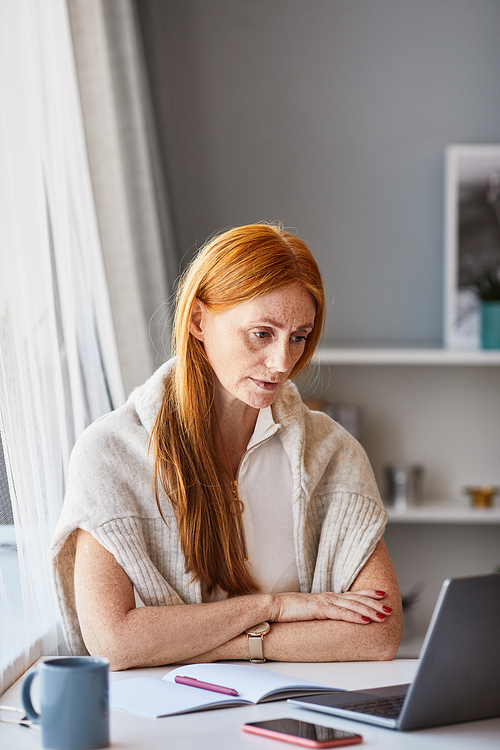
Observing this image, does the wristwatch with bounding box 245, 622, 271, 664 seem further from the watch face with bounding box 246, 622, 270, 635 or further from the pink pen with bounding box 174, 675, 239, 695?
the pink pen with bounding box 174, 675, 239, 695

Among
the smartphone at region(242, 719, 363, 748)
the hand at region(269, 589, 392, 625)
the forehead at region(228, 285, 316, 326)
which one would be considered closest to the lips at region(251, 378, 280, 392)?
the forehead at region(228, 285, 316, 326)

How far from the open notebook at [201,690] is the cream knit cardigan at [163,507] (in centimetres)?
19

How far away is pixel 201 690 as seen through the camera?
1.06 m

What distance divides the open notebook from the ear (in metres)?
0.57

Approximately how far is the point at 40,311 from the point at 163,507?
47 cm

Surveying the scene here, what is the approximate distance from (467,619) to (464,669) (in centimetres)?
6

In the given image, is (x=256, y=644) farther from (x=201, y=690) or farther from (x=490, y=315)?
(x=490, y=315)

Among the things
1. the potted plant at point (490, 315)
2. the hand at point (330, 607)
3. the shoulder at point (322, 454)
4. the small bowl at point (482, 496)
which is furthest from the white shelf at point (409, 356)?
the hand at point (330, 607)

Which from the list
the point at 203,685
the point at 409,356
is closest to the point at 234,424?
the point at 203,685

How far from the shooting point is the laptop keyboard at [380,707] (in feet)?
3.11

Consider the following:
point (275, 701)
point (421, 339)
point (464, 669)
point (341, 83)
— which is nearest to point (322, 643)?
point (275, 701)

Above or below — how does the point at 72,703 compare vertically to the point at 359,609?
above

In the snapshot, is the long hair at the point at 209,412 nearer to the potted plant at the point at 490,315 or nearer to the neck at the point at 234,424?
the neck at the point at 234,424

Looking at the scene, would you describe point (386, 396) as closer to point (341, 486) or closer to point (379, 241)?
point (379, 241)
